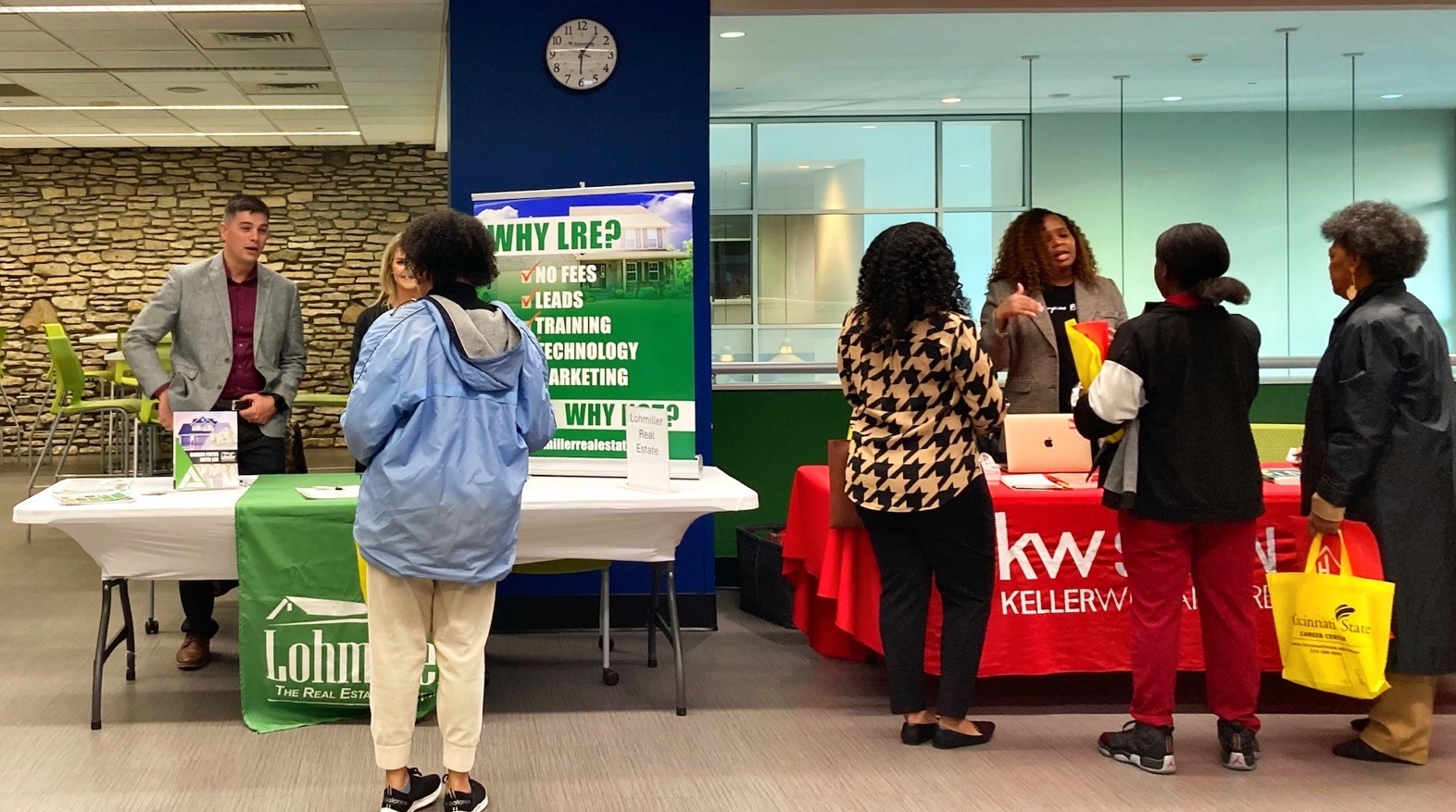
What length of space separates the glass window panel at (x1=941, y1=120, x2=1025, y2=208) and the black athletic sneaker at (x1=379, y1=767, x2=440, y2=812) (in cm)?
943

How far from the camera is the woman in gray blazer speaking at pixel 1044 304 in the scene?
4.45m

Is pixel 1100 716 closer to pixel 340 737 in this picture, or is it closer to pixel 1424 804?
pixel 1424 804

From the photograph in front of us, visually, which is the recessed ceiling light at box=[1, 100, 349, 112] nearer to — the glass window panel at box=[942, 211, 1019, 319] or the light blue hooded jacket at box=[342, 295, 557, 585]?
the glass window panel at box=[942, 211, 1019, 319]

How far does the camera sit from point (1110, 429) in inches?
130

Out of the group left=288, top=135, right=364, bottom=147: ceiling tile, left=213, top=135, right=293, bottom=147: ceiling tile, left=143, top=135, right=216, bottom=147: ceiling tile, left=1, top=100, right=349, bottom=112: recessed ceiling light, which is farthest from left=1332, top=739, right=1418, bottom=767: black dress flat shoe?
left=143, top=135, right=216, bottom=147: ceiling tile

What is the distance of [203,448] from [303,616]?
60 centimetres

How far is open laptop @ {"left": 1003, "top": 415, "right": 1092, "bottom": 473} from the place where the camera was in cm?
422

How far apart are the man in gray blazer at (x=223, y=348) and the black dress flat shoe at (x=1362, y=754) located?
3.35 meters

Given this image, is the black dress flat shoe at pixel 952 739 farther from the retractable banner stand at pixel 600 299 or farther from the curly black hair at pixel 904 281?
the retractable banner stand at pixel 600 299

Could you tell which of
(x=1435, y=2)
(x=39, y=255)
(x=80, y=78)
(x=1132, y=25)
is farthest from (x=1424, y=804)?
(x=39, y=255)

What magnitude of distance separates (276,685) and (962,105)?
9.09 meters

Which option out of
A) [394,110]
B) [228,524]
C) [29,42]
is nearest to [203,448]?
[228,524]

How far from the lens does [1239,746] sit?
3.32 metres

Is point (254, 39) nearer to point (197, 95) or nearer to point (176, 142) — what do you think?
point (197, 95)
